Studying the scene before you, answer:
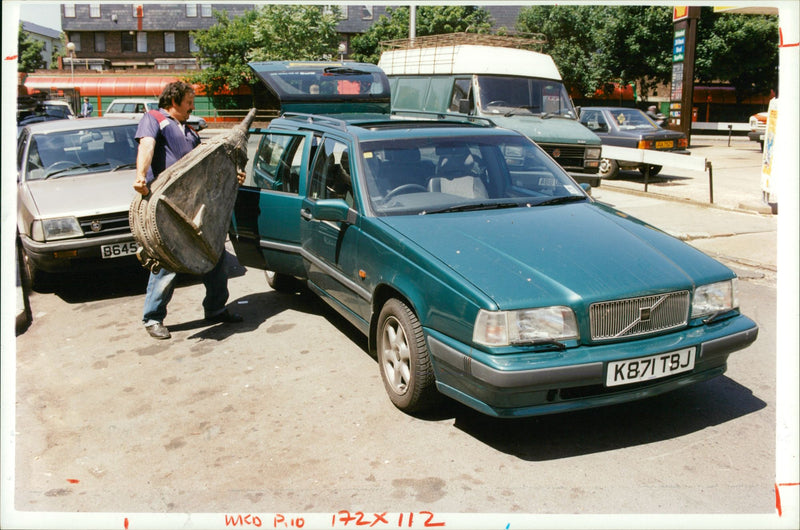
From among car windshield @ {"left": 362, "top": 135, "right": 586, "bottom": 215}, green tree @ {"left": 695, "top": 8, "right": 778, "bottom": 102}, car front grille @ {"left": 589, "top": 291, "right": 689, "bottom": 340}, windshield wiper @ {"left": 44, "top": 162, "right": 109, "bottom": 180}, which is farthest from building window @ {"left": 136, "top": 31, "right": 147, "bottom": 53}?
car front grille @ {"left": 589, "top": 291, "right": 689, "bottom": 340}

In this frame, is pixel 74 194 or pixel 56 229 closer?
pixel 56 229

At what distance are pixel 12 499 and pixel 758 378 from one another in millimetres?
4320

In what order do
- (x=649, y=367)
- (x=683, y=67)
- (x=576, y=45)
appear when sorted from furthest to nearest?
(x=576, y=45), (x=683, y=67), (x=649, y=367)


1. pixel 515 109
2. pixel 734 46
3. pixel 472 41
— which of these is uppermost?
pixel 734 46

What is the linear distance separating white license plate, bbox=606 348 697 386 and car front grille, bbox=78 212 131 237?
198 inches

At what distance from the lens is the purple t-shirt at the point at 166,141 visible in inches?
219

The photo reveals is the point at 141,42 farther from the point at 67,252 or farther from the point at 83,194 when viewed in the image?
the point at 67,252

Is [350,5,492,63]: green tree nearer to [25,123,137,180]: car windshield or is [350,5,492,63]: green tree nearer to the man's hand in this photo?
[25,123,137,180]: car windshield

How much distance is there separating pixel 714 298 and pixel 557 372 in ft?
3.73

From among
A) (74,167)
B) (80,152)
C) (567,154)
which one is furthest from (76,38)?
(74,167)

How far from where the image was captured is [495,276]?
3.60 meters

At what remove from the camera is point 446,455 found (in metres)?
3.67

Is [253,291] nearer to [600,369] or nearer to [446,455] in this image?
[446,455]

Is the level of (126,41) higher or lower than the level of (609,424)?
higher
